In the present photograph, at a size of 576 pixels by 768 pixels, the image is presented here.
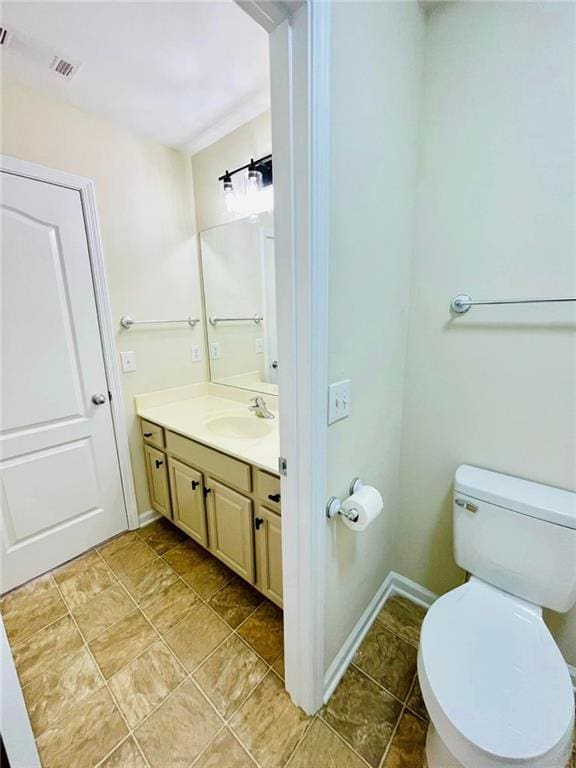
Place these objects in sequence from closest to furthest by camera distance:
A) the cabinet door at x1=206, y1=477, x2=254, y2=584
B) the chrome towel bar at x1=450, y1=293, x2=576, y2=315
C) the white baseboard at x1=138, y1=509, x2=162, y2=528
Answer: the chrome towel bar at x1=450, y1=293, x2=576, y2=315
the cabinet door at x1=206, y1=477, x2=254, y2=584
the white baseboard at x1=138, y1=509, x2=162, y2=528

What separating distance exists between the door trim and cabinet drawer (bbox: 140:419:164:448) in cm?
11

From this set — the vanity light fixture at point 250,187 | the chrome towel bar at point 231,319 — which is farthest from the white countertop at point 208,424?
the vanity light fixture at point 250,187

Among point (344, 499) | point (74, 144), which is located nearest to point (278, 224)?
point (344, 499)

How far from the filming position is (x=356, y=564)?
124 cm

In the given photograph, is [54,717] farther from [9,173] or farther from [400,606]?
[9,173]

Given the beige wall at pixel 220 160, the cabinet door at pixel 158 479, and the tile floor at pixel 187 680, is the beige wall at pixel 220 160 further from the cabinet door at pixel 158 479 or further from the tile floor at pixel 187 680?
the tile floor at pixel 187 680

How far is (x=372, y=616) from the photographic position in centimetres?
147

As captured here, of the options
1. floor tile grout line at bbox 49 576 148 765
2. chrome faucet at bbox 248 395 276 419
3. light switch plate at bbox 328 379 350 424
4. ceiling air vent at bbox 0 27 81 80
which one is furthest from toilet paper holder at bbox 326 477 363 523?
ceiling air vent at bbox 0 27 81 80

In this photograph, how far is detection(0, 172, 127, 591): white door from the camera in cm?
150

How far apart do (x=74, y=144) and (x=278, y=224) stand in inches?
61.8

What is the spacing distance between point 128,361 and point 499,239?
195 cm

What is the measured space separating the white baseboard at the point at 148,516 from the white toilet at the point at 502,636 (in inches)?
71.9

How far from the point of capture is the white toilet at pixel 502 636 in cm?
74

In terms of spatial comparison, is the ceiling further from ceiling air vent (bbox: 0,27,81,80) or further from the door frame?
the door frame
